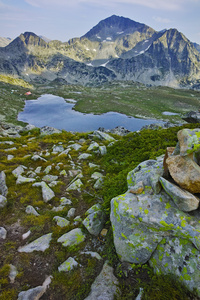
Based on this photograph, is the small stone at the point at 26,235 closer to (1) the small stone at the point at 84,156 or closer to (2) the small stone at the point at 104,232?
(2) the small stone at the point at 104,232

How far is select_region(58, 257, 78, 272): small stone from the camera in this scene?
5.21 meters

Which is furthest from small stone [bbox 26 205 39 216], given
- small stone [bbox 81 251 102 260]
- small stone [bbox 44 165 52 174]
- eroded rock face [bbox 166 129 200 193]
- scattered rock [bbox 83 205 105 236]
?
eroded rock face [bbox 166 129 200 193]

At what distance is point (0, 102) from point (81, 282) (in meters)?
136

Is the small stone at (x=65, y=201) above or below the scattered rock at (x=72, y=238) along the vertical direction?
below

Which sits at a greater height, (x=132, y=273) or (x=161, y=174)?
(x=161, y=174)

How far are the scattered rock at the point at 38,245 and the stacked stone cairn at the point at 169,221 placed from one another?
2.92 meters

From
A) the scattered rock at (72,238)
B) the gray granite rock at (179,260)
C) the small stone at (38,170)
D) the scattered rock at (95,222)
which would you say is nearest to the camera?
the gray granite rock at (179,260)

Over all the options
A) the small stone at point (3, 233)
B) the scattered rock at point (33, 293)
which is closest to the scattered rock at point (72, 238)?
the scattered rock at point (33, 293)

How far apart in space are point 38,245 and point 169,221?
202 inches

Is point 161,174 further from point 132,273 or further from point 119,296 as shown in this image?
point 119,296

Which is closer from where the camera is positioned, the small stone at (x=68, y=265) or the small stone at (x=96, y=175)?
the small stone at (x=68, y=265)

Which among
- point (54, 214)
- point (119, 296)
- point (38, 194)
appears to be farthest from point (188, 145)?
point (38, 194)

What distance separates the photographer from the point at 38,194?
29.8 ft

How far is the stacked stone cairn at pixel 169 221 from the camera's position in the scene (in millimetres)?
4340
